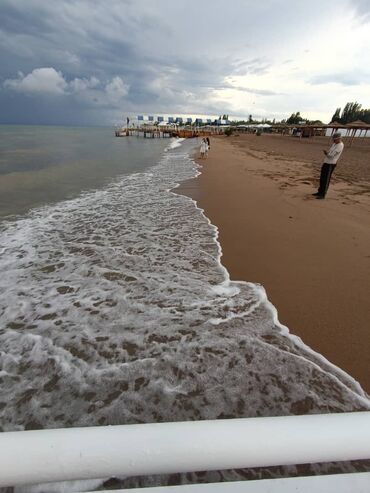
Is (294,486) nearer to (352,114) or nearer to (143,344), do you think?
(143,344)

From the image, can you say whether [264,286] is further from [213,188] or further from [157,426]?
[213,188]

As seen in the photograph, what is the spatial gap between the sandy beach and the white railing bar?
5.76 ft

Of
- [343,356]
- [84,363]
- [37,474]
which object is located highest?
[37,474]

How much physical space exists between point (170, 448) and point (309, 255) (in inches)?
173

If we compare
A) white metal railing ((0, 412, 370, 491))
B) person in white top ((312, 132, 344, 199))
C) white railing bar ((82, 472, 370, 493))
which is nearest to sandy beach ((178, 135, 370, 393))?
person in white top ((312, 132, 344, 199))

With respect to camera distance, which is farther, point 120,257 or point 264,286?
point 120,257

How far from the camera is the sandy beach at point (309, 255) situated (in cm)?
300

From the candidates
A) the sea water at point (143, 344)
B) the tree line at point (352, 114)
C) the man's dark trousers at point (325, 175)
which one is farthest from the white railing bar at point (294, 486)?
the tree line at point (352, 114)

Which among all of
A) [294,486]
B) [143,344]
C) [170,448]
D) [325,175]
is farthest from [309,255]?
[325,175]

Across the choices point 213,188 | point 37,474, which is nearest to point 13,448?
point 37,474

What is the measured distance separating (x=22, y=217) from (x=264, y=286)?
670 cm

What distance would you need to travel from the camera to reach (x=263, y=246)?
505 centimetres

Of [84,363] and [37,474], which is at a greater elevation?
[37,474]

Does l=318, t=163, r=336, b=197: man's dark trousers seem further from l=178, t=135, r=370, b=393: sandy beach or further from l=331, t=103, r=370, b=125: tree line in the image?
l=331, t=103, r=370, b=125: tree line
